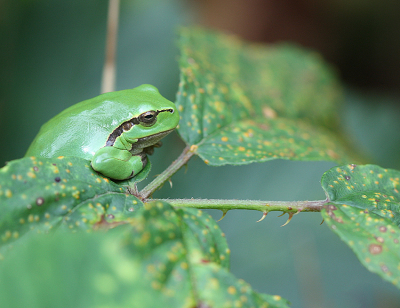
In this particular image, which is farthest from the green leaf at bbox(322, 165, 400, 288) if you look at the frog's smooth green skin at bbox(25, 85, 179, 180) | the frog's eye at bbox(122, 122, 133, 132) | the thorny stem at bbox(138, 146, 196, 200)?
the frog's eye at bbox(122, 122, 133, 132)

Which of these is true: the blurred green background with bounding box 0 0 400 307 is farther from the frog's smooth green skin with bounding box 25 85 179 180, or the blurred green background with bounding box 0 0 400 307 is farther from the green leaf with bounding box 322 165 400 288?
the green leaf with bounding box 322 165 400 288

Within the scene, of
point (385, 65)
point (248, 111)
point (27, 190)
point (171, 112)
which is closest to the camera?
point (27, 190)

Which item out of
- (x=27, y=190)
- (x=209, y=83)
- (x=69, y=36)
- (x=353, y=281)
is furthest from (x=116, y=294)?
(x=69, y=36)

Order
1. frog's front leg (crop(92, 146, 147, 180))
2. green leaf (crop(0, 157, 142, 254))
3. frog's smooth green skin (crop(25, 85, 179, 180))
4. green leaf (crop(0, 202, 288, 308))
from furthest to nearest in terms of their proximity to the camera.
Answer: frog's smooth green skin (crop(25, 85, 179, 180)) → frog's front leg (crop(92, 146, 147, 180)) → green leaf (crop(0, 157, 142, 254)) → green leaf (crop(0, 202, 288, 308))

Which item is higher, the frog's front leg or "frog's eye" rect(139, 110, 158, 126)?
"frog's eye" rect(139, 110, 158, 126)

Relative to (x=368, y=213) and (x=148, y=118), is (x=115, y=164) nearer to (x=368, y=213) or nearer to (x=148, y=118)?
(x=148, y=118)

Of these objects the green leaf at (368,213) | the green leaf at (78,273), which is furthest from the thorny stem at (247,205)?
the green leaf at (78,273)

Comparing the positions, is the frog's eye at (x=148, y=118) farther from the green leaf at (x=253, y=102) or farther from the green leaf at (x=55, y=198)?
the green leaf at (x=55, y=198)

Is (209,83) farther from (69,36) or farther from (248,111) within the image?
(69,36)
